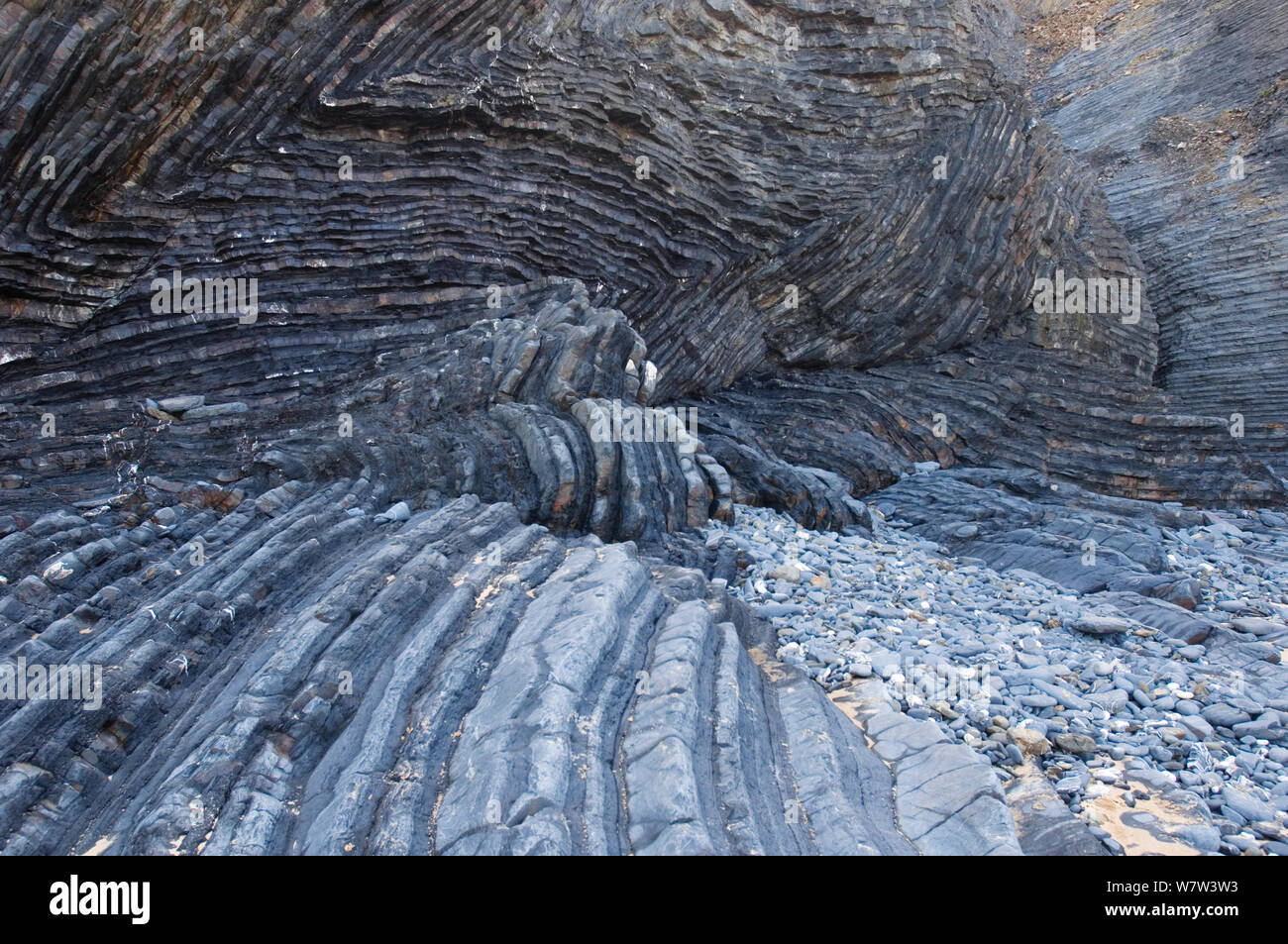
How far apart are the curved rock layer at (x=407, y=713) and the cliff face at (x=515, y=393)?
1.1 inches

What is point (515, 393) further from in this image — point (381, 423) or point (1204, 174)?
point (1204, 174)

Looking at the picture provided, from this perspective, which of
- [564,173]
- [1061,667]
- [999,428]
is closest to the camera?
[1061,667]

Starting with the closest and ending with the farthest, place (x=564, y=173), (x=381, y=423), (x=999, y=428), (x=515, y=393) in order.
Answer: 1. (x=381, y=423)
2. (x=515, y=393)
3. (x=564, y=173)
4. (x=999, y=428)

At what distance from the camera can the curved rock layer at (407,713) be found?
3854mm

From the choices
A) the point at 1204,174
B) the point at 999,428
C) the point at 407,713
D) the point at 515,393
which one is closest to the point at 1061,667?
the point at 407,713

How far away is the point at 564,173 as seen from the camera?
12.4 meters

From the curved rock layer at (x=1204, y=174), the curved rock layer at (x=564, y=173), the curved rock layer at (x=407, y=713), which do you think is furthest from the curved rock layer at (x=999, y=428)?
the curved rock layer at (x=407, y=713)

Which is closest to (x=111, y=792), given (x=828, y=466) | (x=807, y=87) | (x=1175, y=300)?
(x=828, y=466)

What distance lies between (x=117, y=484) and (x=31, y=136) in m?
3.64

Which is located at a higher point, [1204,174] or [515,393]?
[1204,174]

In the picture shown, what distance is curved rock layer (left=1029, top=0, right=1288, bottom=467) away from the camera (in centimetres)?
1652

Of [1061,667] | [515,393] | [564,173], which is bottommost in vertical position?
[1061,667]

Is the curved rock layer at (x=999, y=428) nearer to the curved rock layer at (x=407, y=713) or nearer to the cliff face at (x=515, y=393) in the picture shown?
the cliff face at (x=515, y=393)

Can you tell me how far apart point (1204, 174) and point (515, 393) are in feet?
59.1
